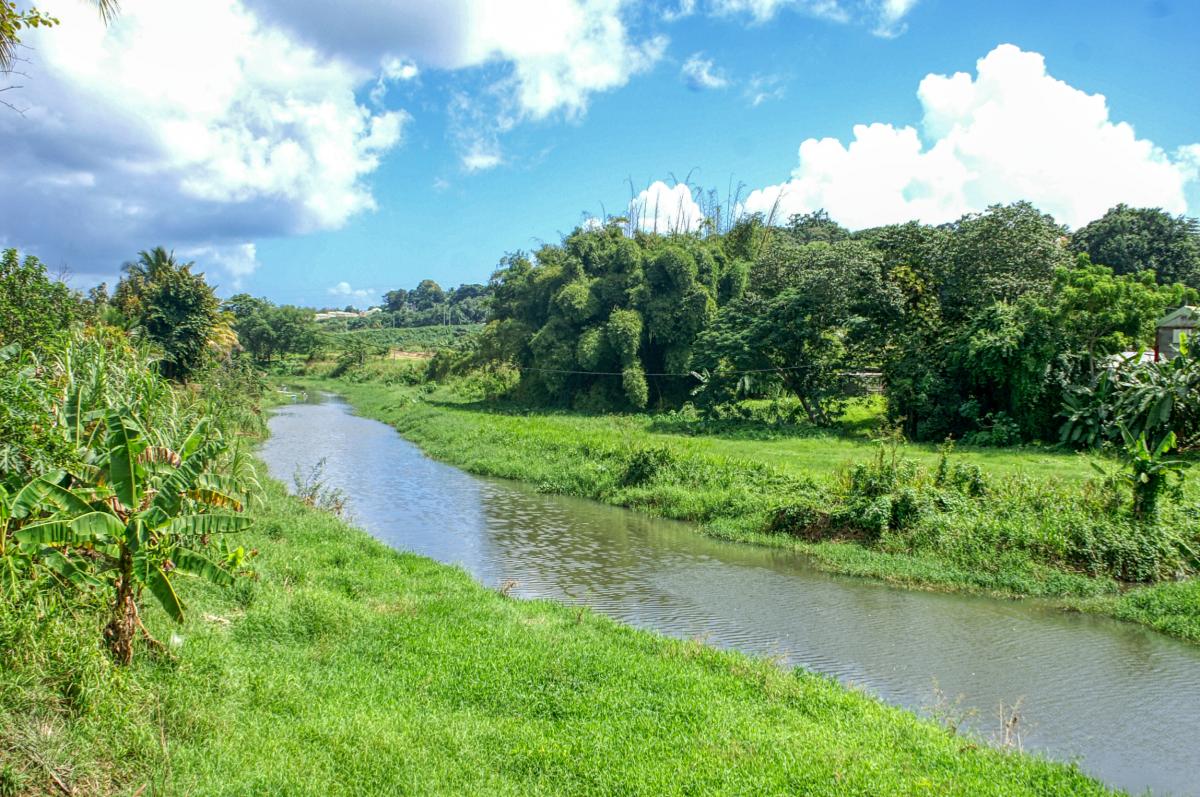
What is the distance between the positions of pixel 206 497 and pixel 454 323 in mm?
107209

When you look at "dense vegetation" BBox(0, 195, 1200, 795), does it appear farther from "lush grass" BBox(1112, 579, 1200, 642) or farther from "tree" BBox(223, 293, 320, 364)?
"tree" BBox(223, 293, 320, 364)

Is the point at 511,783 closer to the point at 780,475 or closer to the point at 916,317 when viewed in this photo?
the point at 780,475

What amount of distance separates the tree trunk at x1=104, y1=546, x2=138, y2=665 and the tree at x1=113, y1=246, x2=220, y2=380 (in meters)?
25.3

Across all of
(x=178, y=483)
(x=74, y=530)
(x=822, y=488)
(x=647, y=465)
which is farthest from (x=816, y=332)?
(x=74, y=530)

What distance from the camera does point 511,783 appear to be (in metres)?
5.28

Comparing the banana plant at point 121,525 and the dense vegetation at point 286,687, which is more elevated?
the banana plant at point 121,525

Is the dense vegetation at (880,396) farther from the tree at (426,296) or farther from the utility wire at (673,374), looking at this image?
the tree at (426,296)

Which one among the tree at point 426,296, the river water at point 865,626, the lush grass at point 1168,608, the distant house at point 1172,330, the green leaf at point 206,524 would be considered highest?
the tree at point 426,296

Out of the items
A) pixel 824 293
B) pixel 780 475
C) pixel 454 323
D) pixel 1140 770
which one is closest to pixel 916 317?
pixel 824 293

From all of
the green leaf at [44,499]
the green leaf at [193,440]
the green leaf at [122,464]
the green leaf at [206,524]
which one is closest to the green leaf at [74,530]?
the green leaf at [44,499]

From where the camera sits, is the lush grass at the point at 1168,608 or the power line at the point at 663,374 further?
the power line at the point at 663,374

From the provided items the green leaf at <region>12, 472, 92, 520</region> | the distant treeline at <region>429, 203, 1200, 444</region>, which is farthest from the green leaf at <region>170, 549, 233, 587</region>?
the distant treeline at <region>429, 203, 1200, 444</region>

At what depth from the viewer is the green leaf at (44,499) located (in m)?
5.43

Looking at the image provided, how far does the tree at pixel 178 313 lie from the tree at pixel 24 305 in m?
19.1
